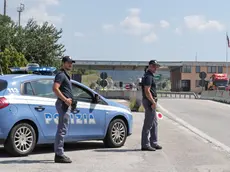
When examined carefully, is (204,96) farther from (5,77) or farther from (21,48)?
(5,77)

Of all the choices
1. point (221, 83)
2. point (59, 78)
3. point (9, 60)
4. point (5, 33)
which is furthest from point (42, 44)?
point (59, 78)

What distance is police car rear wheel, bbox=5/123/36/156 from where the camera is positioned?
8.68m

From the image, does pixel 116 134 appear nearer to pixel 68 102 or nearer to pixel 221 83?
pixel 68 102

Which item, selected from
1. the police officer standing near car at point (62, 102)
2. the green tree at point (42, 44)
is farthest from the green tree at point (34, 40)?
the police officer standing near car at point (62, 102)

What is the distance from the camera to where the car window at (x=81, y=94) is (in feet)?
32.5

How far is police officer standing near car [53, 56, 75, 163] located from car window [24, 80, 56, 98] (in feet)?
3.60

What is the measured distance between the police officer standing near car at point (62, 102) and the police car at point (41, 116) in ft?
2.95

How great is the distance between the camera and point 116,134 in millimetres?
10625

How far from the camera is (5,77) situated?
9203mm

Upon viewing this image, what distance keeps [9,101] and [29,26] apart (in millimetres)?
34591

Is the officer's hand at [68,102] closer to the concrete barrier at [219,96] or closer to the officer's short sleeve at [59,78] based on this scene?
the officer's short sleeve at [59,78]

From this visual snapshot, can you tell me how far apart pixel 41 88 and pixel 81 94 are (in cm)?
98

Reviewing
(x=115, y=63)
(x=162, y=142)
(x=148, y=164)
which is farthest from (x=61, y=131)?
(x=115, y=63)

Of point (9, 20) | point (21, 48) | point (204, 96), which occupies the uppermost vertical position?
point (9, 20)
